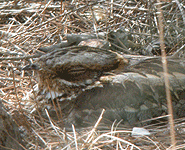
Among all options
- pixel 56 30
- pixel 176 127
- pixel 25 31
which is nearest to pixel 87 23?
pixel 56 30

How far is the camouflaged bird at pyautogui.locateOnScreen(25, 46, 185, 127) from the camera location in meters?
2.30

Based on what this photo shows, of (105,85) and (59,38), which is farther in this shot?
(59,38)

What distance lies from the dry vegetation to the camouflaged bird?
142 mm

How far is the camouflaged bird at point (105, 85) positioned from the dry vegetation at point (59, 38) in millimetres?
142

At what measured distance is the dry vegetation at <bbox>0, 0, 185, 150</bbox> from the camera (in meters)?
2.01

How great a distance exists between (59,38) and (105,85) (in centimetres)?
163

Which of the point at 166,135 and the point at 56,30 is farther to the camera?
the point at 56,30

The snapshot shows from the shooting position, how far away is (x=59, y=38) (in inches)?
147

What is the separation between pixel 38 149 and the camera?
6.19 ft

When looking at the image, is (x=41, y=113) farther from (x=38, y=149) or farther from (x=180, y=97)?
(x=180, y=97)

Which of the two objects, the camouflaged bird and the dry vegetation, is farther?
the camouflaged bird

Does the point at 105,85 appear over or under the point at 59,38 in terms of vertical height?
under

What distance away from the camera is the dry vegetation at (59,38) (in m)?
2.01

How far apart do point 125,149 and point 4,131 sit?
761 mm
